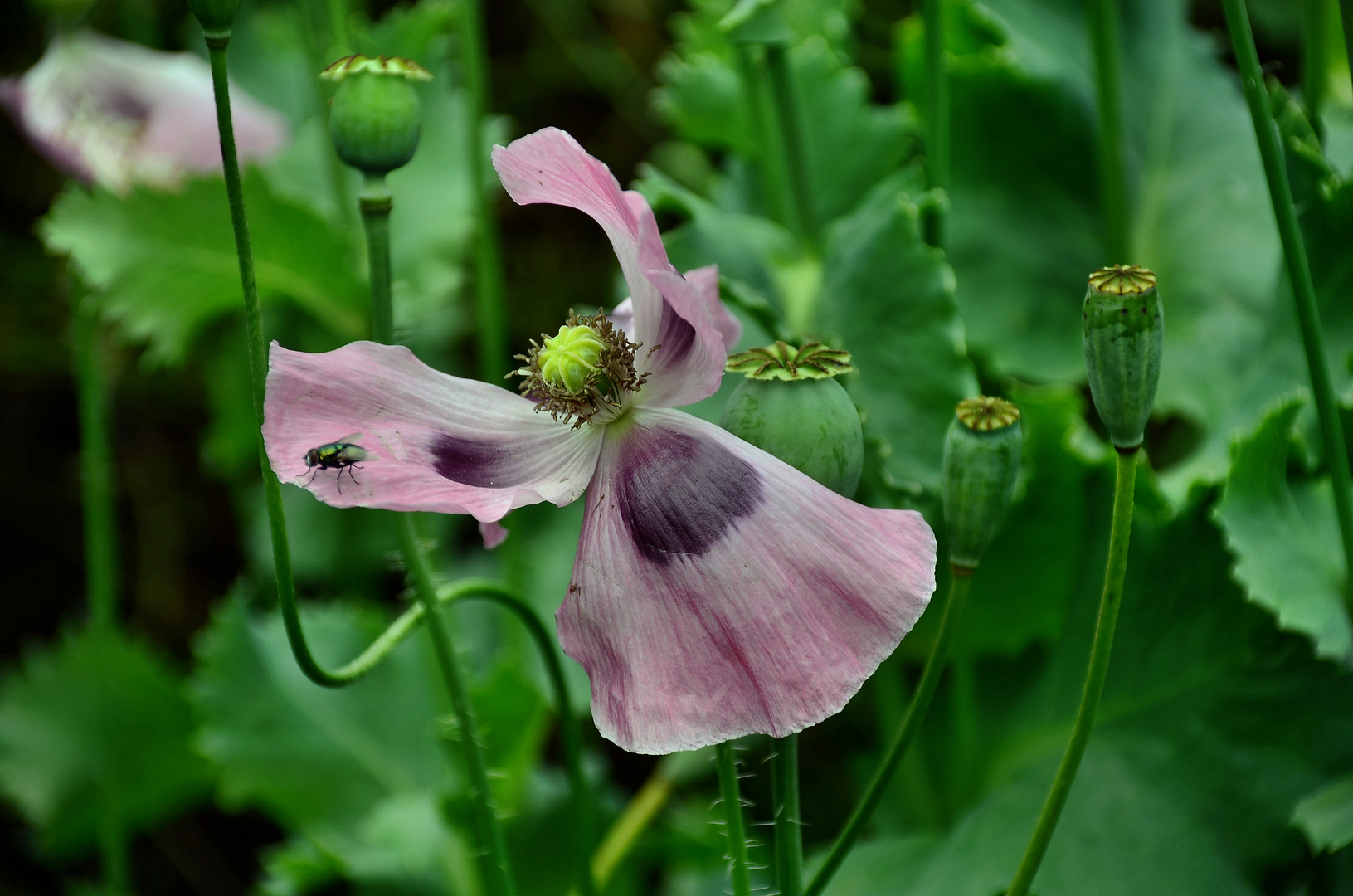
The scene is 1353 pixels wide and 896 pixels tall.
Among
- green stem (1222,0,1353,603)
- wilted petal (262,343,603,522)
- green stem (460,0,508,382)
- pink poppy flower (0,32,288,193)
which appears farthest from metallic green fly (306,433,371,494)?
pink poppy flower (0,32,288,193)

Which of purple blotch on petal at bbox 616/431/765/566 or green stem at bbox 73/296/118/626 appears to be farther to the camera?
green stem at bbox 73/296/118/626

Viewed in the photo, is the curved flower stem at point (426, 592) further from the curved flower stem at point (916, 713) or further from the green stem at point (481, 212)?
the green stem at point (481, 212)

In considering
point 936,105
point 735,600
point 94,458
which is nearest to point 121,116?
point 94,458

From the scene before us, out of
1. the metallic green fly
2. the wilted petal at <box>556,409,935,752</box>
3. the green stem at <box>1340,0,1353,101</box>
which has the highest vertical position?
the green stem at <box>1340,0,1353,101</box>

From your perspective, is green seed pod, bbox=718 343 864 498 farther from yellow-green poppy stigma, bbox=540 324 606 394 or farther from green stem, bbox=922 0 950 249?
green stem, bbox=922 0 950 249

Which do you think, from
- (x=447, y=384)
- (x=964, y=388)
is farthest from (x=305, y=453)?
(x=964, y=388)

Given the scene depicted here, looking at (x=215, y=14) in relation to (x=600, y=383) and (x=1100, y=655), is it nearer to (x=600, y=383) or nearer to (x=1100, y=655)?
(x=600, y=383)
